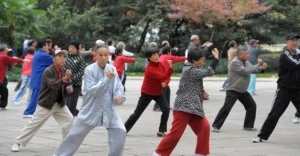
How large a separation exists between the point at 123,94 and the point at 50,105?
2195 mm

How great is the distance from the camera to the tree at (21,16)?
7.33 m

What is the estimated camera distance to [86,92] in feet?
26.0

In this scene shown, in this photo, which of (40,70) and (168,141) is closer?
(168,141)

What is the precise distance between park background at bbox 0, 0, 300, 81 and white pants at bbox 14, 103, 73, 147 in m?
22.7

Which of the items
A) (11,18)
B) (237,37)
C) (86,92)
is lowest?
(237,37)

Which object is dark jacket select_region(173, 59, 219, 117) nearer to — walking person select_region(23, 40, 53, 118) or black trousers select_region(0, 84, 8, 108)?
walking person select_region(23, 40, 53, 118)

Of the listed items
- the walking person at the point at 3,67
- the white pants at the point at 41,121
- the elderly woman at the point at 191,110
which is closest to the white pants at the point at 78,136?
the elderly woman at the point at 191,110

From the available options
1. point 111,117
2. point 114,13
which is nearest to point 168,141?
point 111,117

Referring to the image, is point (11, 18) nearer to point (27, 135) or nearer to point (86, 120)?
point (86, 120)

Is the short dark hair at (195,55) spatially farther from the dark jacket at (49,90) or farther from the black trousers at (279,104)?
the black trousers at (279,104)

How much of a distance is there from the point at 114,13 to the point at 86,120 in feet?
104

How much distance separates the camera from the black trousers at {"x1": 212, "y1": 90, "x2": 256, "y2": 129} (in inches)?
476

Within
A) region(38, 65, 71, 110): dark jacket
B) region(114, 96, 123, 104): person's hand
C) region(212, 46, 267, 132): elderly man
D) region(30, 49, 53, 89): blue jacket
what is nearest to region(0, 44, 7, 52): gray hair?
region(30, 49, 53, 89): blue jacket

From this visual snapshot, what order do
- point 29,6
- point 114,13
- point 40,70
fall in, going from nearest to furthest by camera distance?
point 29,6 → point 40,70 → point 114,13
